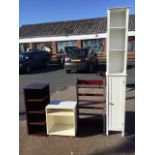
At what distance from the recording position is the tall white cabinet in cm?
397

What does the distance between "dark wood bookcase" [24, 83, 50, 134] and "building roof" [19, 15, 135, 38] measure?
15532 mm

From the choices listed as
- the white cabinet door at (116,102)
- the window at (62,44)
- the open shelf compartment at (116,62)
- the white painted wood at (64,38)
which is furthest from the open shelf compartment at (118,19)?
the window at (62,44)

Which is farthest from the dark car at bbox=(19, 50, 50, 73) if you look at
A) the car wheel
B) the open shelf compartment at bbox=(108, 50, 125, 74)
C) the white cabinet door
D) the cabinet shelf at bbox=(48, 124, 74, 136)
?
the white cabinet door

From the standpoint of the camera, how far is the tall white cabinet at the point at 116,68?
397cm

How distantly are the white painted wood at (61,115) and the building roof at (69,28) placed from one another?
15430 mm

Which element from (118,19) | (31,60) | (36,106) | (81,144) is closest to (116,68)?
(118,19)

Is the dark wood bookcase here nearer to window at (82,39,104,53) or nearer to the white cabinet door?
the white cabinet door

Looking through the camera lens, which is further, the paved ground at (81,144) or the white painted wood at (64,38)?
the white painted wood at (64,38)

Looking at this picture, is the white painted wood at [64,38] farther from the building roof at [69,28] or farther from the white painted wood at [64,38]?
the building roof at [69,28]

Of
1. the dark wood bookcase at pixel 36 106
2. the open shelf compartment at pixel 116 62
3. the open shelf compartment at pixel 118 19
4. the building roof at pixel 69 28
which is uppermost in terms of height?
the building roof at pixel 69 28

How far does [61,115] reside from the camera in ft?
14.2

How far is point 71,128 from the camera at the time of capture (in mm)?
4562
